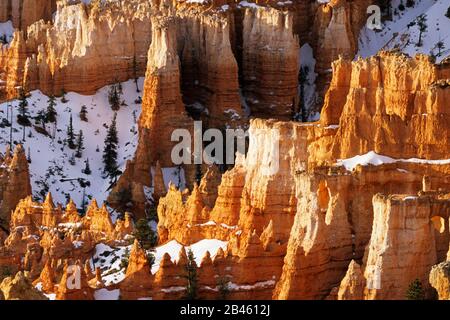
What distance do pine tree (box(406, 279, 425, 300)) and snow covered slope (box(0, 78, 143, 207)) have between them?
35.3m

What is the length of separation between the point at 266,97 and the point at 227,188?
28.3 meters

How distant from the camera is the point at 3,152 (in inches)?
4286

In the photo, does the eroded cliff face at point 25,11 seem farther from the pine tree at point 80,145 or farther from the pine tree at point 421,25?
the pine tree at point 80,145

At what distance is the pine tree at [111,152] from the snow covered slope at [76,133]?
0.30 meters

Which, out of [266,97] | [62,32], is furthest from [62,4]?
[266,97]

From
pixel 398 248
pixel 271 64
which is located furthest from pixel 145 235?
pixel 271 64

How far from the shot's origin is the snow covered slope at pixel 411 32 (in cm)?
11925

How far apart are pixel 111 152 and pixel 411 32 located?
2018cm

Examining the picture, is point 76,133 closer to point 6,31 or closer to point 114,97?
point 114,97

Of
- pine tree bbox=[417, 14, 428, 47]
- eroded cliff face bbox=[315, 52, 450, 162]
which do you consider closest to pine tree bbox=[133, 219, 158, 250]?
eroded cliff face bbox=[315, 52, 450, 162]

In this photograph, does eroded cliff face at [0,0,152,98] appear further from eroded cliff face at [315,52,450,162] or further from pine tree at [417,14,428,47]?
eroded cliff face at [315,52,450,162]

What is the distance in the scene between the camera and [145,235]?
300 ft
